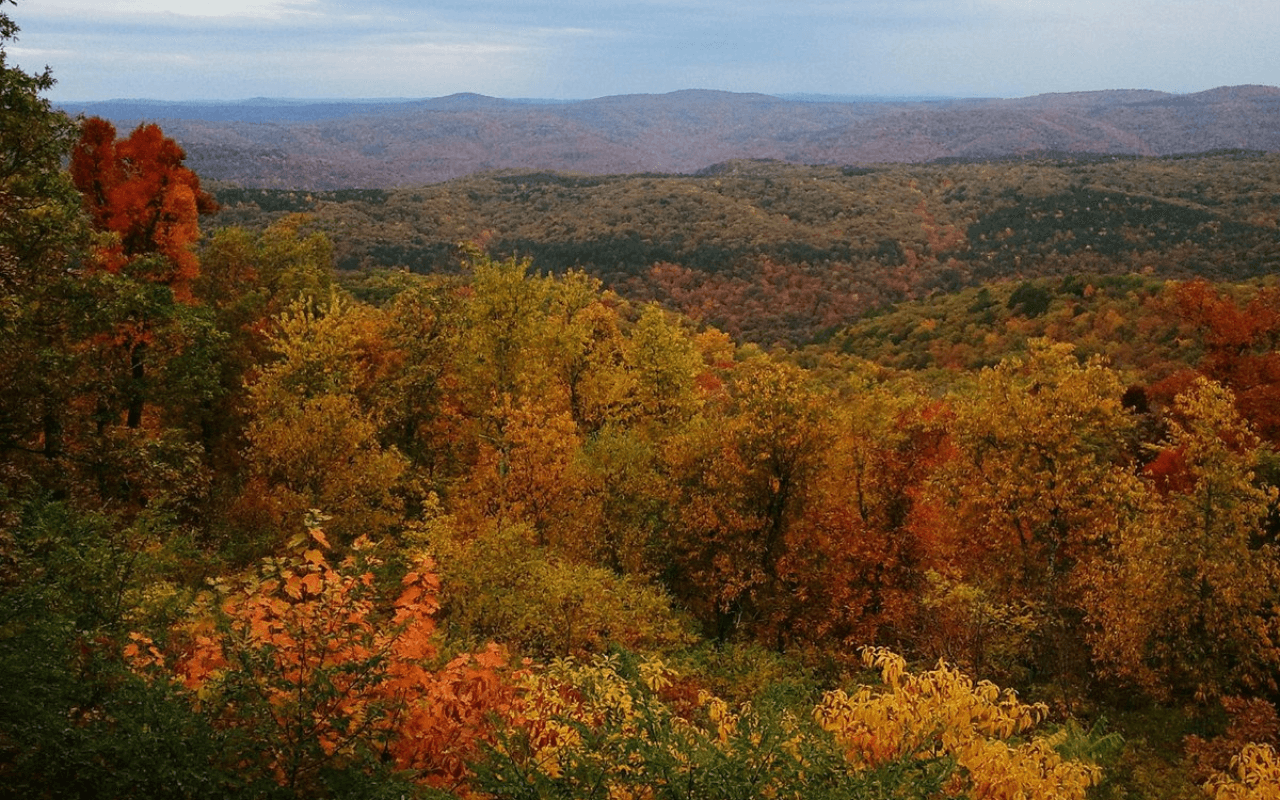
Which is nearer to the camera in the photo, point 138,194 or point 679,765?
point 679,765

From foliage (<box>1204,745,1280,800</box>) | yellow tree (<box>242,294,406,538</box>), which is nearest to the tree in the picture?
yellow tree (<box>242,294,406,538</box>)

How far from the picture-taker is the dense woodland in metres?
8.48

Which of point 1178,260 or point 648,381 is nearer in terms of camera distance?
point 648,381

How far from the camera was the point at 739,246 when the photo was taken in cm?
14062

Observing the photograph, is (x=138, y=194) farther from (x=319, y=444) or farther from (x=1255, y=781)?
(x=1255, y=781)

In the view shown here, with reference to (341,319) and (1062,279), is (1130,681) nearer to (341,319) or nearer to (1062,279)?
(341,319)

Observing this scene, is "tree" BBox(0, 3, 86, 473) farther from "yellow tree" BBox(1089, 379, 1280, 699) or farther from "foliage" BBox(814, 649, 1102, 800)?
"yellow tree" BBox(1089, 379, 1280, 699)

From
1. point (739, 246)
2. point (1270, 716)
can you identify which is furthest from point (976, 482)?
point (739, 246)

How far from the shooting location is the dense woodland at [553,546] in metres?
8.48

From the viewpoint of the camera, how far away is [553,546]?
23.1m

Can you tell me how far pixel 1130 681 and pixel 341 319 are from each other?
84.2ft

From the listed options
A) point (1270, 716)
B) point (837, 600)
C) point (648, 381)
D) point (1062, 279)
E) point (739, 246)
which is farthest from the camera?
point (739, 246)

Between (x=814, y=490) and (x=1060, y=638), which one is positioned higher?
(x=814, y=490)

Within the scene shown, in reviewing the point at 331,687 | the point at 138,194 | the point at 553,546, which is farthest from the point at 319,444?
the point at 331,687
